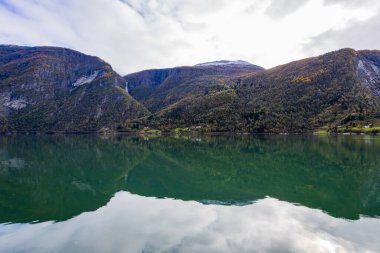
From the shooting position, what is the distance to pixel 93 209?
72.7 ft

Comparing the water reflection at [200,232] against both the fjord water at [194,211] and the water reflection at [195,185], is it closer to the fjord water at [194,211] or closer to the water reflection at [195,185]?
the fjord water at [194,211]

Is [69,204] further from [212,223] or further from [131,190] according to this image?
[212,223]

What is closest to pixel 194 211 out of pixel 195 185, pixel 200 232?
pixel 200 232

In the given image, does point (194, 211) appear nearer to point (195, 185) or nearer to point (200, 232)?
point (200, 232)

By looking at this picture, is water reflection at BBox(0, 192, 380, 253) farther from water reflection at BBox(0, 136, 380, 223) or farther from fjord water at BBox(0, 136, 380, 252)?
water reflection at BBox(0, 136, 380, 223)

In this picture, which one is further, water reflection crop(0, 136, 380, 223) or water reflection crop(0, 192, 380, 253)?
water reflection crop(0, 136, 380, 223)

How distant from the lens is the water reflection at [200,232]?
14172 millimetres

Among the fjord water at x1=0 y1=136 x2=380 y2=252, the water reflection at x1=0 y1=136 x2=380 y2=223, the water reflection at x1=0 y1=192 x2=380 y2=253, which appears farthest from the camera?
the water reflection at x1=0 y1=136 x2=380 y2=223

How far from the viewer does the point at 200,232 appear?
1630 cm

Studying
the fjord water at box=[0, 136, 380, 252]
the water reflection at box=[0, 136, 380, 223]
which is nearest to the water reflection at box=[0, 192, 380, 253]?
the fjord water at box=[0, 136, 380, 252]

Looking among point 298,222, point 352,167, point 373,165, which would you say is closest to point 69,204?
point 298,222

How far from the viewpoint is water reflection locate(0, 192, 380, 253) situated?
46.5ft

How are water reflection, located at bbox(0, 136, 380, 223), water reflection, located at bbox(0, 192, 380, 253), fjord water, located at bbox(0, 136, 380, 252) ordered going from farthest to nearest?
1. water reflection, located at bbox(0, 136, 380, 223)
2. fjord water, located at bbox(0, 136, 380, 252)
3. water reflection, located at bbox(0, 192, 380, 253)

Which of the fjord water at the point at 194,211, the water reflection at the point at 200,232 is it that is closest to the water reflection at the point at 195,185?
the fjord water at the point at 194,211
